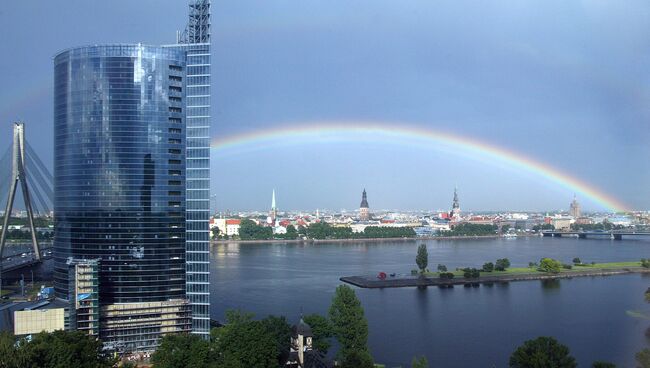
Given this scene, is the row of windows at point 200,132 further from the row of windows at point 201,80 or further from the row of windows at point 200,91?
the row of windows at point 201,80

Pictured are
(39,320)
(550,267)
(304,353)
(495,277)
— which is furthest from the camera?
(550,267)

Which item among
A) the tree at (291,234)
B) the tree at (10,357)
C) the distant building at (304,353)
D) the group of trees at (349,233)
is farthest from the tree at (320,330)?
the tree at (291,234)

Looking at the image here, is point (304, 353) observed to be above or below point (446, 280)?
above

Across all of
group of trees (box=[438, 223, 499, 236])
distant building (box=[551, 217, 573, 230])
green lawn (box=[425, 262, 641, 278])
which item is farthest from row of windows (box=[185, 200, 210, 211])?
distant building (box=[551, 217, 573, 230])

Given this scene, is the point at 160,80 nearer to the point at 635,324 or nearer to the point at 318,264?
the point at 635,324

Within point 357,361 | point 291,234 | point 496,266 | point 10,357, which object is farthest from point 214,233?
point 10,357

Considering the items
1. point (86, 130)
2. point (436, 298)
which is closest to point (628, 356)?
point (436, 298)

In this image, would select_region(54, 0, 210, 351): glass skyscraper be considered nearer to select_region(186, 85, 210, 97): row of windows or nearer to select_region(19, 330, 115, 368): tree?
select_region(186, 85, 210, 97): row of windows

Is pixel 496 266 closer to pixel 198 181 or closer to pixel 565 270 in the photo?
pixel 565 270
